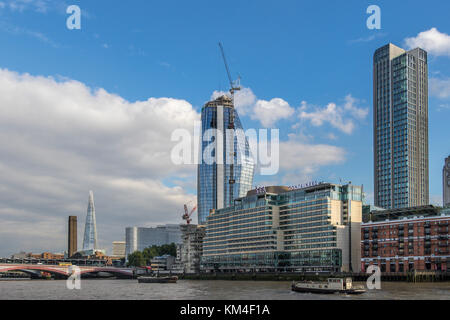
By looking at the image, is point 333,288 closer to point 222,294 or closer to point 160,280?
point 222,294

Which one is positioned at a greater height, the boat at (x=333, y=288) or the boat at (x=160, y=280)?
the boat at (x=333, y=288)

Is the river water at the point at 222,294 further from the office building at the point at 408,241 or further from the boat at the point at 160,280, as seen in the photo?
the boat at the point at 160,280

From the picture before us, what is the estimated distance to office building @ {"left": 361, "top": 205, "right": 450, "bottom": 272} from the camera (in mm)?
160750

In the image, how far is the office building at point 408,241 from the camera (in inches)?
6329

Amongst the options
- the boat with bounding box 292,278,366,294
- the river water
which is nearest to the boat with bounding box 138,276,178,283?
the river water

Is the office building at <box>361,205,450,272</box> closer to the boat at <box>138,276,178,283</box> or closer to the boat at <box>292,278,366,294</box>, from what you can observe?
the boat at <box>138,276,178,283</box>

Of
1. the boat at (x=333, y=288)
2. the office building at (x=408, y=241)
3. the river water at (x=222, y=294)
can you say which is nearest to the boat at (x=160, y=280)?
the river water at (x=222, y=294)

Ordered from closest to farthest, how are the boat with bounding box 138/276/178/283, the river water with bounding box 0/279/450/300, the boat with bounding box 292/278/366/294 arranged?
the river water with bounding box 0/279/450/300 → the boat with bounding box 292/278/366/294 → the boat with bounding box 138/276/178/283

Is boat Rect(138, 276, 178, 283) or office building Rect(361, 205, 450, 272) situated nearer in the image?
office building Rect(361, 205, 450, 272)

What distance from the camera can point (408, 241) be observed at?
168 meters

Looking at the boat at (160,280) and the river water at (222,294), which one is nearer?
the river water at (222,294)
